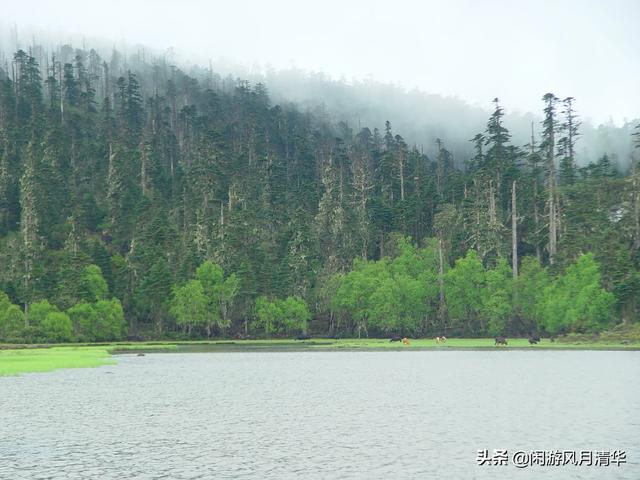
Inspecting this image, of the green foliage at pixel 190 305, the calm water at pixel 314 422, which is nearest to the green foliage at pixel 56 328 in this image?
the green foliage at pixel 190 305

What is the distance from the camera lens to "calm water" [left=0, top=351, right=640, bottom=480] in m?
25.7

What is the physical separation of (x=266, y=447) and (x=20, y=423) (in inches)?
635

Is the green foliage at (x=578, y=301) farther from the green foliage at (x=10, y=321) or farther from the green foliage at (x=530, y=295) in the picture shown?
the green foliage at (x=10, y=321)

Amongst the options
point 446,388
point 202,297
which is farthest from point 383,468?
point 202,297

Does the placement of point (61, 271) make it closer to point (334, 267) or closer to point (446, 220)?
point (334, 267)

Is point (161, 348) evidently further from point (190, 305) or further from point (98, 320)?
point (190, 305)

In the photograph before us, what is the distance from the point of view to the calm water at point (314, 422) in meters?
25.7

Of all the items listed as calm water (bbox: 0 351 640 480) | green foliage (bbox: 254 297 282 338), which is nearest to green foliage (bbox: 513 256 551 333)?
green foliage (bbox: 254 297 282 338)

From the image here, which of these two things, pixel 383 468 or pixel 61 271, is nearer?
pixel 383 468

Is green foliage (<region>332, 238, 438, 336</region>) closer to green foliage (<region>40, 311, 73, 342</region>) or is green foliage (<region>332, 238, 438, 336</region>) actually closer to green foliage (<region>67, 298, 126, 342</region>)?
green foliage (<region>67, 298, 126, 342</region>)

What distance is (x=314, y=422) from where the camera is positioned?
36594mm

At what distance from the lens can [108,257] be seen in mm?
157375

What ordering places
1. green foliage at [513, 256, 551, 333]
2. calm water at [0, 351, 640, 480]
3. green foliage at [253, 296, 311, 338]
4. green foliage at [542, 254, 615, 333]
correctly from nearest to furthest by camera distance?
1. calm water at [0, 351, 640, 480]
2. green foliage at [542, 254, 615, 333]
3. green foliage at [513, 256, 551, 333]
4. green foliage at [253, 296, 311, 338]

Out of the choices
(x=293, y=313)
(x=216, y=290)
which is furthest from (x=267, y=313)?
(x=216, y=290)
